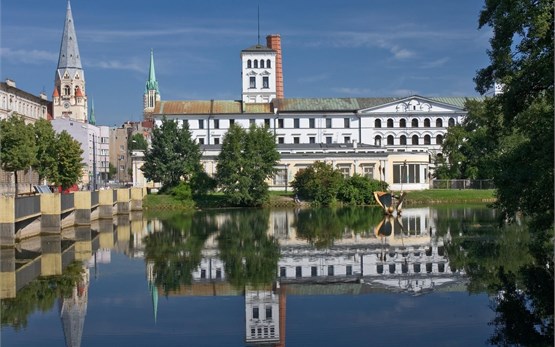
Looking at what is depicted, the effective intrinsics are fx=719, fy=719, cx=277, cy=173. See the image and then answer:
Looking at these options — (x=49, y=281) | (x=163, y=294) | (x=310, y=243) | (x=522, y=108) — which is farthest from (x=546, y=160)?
(x=310, y=243)

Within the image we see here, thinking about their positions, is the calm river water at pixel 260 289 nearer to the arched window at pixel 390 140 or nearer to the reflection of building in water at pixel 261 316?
the reflection of building in water at pixel 261 316

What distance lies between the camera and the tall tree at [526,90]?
18.0 metres

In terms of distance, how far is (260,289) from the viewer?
67.5ft

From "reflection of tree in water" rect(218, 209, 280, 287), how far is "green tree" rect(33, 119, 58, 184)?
16172 millimetres

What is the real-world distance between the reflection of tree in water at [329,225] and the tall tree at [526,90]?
13.1 m

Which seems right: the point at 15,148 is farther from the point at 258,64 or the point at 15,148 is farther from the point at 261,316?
the point at 258,64

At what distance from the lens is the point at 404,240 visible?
113ft

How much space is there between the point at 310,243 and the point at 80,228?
1611 centimetres

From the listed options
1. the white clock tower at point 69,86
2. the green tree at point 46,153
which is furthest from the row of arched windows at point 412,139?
the white clock tower at point 69,86

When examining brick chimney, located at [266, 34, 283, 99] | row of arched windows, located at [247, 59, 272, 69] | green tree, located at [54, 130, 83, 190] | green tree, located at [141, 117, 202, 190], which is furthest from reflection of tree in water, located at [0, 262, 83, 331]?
brick chimney, located at [266, 34, 283, 99]

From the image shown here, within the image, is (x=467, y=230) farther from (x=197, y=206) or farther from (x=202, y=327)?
(x=197, y=206)

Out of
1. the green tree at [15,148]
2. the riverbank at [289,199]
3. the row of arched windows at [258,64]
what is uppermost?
the row of arched windows at [258,64]

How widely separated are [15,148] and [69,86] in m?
99.5

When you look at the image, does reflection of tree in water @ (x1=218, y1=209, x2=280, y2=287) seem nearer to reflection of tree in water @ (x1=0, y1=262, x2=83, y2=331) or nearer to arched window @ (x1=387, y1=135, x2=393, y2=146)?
reflection of tree in water @ (x1=0, y1=262, x2=83, y2=331)
